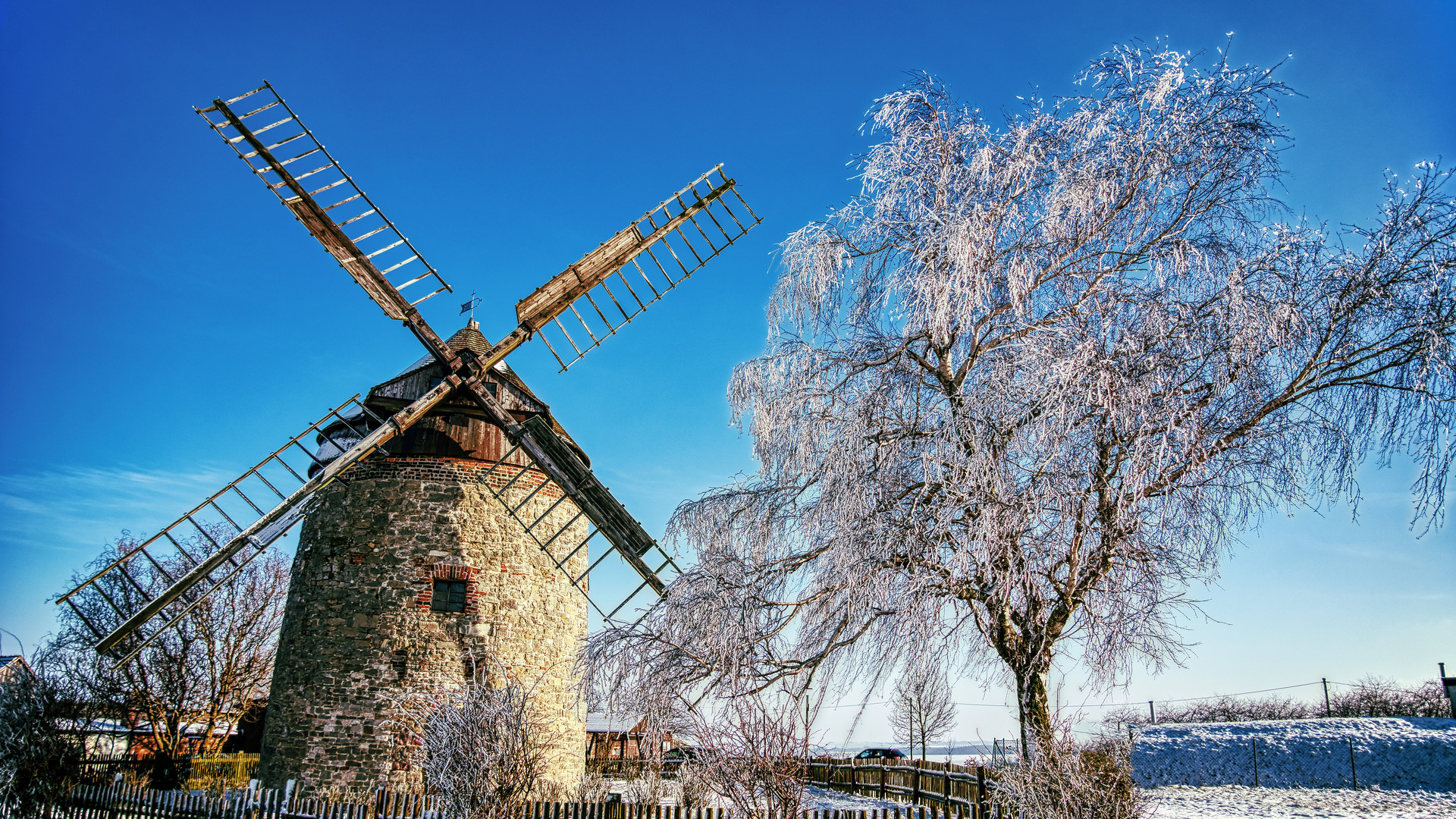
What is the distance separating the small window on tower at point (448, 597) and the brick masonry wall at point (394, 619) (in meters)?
0.08

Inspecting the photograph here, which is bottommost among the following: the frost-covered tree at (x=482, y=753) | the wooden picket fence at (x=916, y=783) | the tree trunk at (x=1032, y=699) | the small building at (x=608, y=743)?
the small building at (x=608, y=743)

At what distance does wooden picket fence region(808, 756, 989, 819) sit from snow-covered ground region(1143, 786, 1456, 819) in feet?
8.60

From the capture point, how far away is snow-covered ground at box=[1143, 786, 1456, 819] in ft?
40.0

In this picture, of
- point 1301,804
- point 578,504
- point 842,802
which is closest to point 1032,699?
point 578,504

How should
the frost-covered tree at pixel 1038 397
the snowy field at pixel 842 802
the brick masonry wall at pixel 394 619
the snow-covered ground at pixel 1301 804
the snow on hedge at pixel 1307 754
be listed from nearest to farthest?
the frost-covered tree at pixel 1038 397 → the brick masonry wall at pixel 394 619 → the snow-covered ground at pixel 1301 804 → the snowy field at pixel 842 802 → the snow on hedge at pixel 1307 754

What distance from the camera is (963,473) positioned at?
6949 mm

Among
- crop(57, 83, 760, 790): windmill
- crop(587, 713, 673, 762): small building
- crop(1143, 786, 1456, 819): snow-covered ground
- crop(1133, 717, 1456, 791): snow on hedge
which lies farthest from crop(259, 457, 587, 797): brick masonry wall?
crop(1133, 717, 1456, 791): snow on hedge

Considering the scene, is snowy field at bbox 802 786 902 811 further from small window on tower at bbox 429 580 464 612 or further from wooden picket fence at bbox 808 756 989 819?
small window on tower at bbox 429 580 464 612

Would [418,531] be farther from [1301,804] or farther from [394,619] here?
[1301,804]

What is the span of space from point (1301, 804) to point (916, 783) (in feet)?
21.6

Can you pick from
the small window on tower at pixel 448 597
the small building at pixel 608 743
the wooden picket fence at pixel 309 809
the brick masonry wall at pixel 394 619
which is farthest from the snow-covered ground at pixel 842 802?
the small window on tower at pixel 448 597

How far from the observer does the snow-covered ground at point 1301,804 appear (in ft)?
40.0

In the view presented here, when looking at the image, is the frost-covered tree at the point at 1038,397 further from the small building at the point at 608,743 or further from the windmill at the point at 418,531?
the small building at the point at 608,743

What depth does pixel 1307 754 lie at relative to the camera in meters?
18.2
